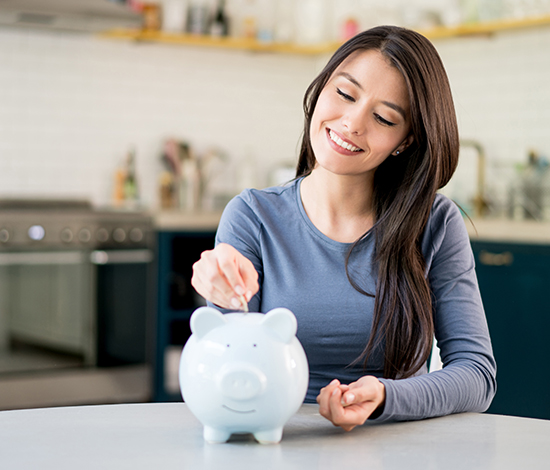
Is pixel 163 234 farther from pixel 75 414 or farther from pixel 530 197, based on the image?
pixel 75 414

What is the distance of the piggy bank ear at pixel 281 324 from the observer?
3.12 ft

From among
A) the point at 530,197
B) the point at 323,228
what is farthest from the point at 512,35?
the point at 323,228

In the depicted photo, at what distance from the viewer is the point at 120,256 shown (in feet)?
11.7

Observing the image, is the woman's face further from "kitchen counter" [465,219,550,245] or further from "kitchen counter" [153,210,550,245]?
"kitchen counter" [465,219,550,245]

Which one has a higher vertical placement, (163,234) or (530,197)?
(530,197)

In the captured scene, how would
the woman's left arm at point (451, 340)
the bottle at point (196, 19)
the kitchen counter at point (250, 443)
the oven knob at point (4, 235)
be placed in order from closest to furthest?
1. the kitchen counter at point (250, 443)
2. the woman's left arm at point (451, 340)
3. the oven knob at point (4, 235)
4. the bottle at point (196, 19)

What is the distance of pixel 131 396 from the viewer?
3.64m

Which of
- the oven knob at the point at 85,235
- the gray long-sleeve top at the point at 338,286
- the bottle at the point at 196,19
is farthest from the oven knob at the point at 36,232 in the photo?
the gray long-sleeve top at the point at 338,286

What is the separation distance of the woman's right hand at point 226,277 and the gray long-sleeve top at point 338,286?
0.35 metres

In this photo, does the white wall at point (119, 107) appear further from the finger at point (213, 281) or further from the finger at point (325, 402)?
the finger at point (325, 402)

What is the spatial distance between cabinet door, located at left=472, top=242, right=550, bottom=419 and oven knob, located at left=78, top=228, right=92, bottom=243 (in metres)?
1.79

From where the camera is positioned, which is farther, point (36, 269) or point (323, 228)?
point (36, 269)

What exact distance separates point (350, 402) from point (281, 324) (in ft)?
0.60

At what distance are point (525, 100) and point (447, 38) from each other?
1.81ft
